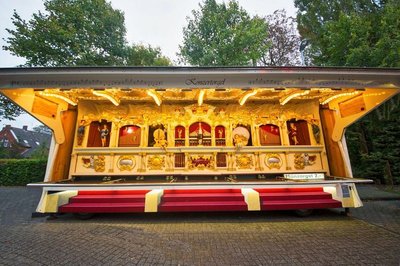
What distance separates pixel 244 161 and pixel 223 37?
37.8 ft

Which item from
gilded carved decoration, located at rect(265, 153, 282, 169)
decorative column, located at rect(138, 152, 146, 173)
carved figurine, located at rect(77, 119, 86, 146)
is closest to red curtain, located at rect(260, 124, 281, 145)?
gilded carved decoration, located at rect(265, 153, 282, 169)

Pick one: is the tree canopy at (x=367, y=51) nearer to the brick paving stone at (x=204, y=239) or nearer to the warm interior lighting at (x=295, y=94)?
the warm interior lighting at (x=295, y=94)

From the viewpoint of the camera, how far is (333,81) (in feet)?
14.9

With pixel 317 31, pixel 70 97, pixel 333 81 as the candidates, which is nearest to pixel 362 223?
pixel 333 81

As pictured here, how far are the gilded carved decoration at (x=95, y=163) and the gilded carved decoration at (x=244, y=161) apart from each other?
4.85 metres

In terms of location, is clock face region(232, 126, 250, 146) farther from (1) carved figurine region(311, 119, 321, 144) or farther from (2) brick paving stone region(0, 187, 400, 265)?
(2) brick paving stone region(0, 187, 400, 265)

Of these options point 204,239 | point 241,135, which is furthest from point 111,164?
point 241,135

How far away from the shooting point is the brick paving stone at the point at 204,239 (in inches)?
113

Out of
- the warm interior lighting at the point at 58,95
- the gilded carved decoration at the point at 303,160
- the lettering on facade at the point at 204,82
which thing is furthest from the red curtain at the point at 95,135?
the gilded carved decoration at the point at 303,160

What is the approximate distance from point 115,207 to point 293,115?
6.82 metres

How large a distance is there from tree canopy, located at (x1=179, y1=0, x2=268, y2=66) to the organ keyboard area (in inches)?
330

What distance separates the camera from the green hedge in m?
11.3

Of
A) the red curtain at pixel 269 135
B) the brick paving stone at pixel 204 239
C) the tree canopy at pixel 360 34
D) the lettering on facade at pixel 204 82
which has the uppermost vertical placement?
the tree canopy at pixel 360 34

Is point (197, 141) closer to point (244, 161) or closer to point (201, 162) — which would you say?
point (201, 162)
